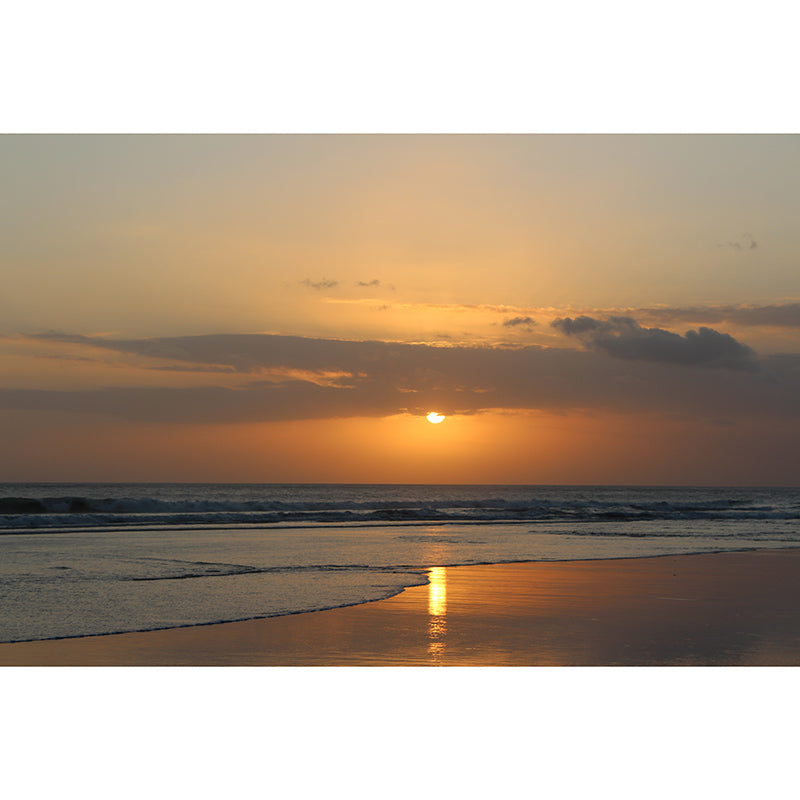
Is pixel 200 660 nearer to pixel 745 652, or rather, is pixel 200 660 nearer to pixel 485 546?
pixel 745 652

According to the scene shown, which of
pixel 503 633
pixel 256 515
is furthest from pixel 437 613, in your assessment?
pixel 256 515

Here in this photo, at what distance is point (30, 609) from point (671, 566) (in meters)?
10.4

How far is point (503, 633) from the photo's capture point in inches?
308

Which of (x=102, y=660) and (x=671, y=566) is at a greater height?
(x=671, y=566)

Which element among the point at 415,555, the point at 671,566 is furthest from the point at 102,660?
the point at 671,566

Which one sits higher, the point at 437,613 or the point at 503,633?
the point at 437,613

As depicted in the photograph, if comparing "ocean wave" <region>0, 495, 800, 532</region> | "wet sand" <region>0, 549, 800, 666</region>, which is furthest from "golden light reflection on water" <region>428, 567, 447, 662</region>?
"ocean wave" <region>0, 495, 800, 532</region>

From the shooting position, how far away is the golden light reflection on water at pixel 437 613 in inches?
283

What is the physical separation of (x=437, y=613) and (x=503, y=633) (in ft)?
4.00

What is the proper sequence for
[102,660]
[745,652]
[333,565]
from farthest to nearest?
[333,565], [745,652], [102,660]

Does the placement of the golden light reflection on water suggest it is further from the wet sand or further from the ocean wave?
the ocean wave

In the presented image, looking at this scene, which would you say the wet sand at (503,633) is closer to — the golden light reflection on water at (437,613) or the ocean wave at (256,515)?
the golden light reflection on water at (437,613)

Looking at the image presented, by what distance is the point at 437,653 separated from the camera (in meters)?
6.95

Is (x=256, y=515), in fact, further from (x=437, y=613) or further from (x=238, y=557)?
(x=437, y=613)
